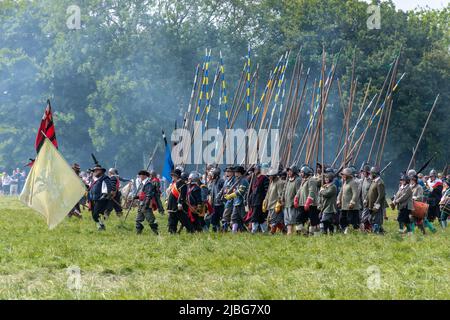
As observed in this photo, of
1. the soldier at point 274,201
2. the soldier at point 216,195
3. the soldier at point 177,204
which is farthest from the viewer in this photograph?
the soldier at point 216,195

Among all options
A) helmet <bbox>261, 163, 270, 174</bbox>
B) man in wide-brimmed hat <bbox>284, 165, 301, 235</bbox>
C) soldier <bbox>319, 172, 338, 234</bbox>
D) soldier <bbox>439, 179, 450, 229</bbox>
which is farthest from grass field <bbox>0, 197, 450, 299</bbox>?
soldier <bbox>439, 179, 450, 229</bbox>

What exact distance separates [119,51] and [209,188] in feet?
109

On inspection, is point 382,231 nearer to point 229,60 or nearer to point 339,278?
point 339,278

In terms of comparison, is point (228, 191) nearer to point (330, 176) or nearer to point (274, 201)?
point (274, 201)

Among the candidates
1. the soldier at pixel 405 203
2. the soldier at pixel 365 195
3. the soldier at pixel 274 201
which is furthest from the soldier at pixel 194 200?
the soldier at pixel 405 203

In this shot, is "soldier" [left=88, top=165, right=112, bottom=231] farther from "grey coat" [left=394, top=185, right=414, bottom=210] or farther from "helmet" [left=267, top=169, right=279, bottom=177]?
"grey coat" [left=394, top=185, right=414, bottom=210]

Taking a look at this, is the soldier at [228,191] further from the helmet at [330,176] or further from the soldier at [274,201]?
the helmet at [330,176]

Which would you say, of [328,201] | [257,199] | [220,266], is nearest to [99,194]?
[257,199]

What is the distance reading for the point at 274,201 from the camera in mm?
22688

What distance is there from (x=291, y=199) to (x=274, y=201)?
0.64 metres

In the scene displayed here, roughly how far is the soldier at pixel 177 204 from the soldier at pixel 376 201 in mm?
4042

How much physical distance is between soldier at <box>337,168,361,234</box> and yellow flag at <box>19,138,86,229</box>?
6398mm

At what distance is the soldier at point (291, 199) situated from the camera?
22.1m
